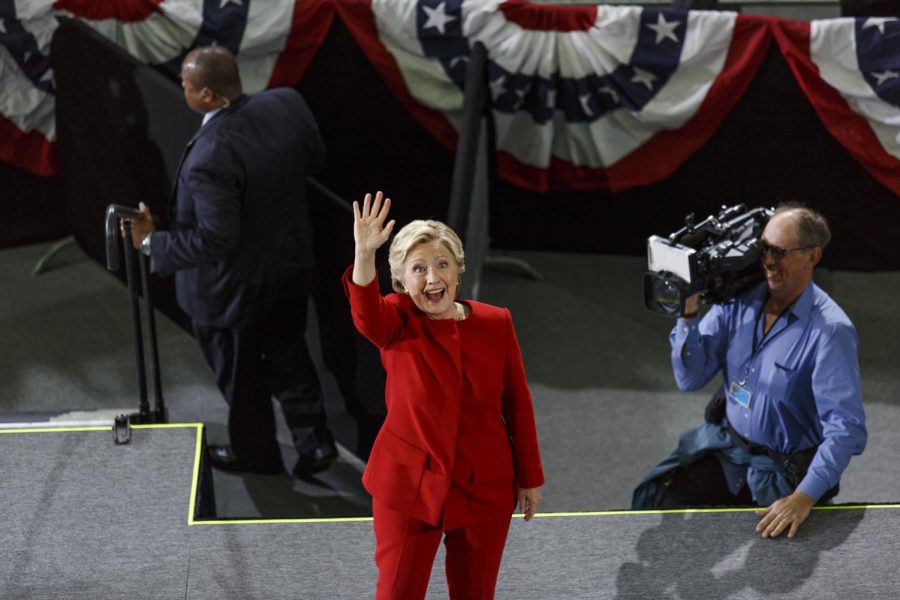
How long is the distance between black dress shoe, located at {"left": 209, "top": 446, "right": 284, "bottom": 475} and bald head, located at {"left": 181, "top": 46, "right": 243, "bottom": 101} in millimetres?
1343

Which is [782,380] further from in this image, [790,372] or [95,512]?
[95,512]

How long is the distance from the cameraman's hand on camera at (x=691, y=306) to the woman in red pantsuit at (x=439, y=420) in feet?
2.78

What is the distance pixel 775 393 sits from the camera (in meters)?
3.76

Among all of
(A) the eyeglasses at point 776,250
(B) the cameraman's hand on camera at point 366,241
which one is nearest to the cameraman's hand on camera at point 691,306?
(A) the eyeglasses at point 776,250

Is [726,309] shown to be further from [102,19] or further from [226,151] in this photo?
[102,19]

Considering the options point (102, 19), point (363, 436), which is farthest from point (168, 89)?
point (363, 436)

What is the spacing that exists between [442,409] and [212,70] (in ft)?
6.66

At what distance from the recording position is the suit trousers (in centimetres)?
491

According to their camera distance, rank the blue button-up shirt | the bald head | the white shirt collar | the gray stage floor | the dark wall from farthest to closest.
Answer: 1. the dark wall
2. the gray stage floor
3. the white shirt collar
4. the bald head
5. the blue button-up shirt

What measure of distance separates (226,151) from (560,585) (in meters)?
1.91

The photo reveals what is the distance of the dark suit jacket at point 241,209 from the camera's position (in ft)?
15.0

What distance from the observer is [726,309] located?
3.89 metres

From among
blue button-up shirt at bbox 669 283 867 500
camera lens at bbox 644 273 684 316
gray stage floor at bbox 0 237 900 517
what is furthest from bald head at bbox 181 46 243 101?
blue button-up shirt at bbox 669 283 867 500

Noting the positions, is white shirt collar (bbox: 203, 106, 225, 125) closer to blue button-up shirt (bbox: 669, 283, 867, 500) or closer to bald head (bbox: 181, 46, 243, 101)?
bald head (bbox: 181, 46, 243, 101)
